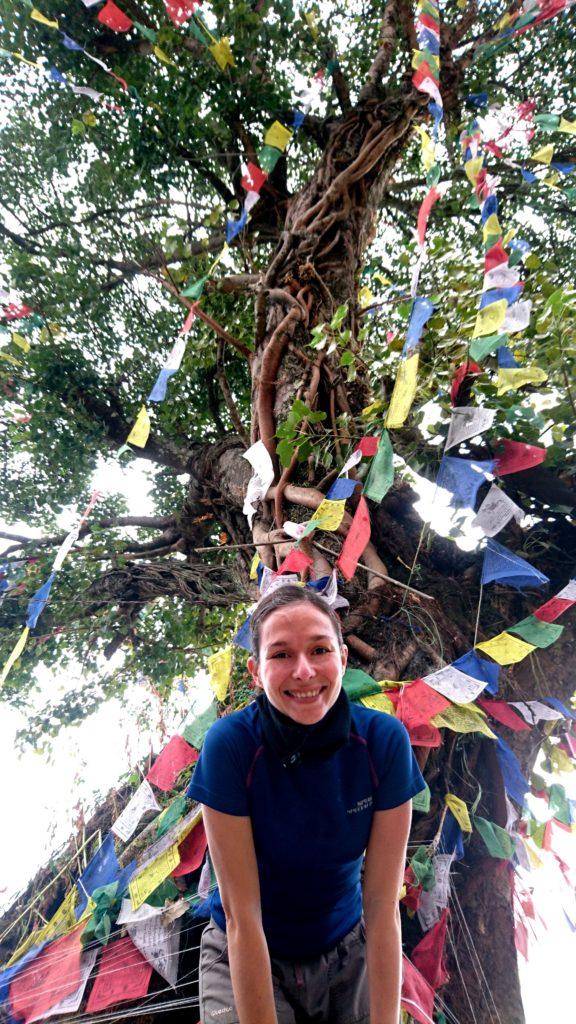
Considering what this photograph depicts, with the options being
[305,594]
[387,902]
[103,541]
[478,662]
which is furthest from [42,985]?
[103,541]

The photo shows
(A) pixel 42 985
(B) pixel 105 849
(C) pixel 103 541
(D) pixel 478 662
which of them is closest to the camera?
(A) pixel 42 985

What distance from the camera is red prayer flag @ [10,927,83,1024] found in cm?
137

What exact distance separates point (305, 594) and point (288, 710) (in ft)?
0.90

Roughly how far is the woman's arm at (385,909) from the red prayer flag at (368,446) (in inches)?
43.9

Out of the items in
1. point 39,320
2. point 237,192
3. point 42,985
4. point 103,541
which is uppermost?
point 237,192

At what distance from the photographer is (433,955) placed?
1.43 m

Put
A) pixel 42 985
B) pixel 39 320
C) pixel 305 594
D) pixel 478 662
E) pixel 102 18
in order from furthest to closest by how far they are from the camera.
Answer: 1. pixel 39 320
2. pixel 102 18
3. pixel 478 662
4. pixel 42 985
5. pixel 305 594

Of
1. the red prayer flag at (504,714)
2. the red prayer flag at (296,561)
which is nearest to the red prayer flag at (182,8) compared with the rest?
the red prayer flag at (296,561)

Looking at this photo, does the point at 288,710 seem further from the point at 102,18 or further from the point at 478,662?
the point at 102,18

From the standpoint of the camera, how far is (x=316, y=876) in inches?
42.3

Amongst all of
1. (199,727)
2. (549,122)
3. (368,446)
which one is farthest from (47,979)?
(549,122)

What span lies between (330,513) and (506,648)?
27.1 inches

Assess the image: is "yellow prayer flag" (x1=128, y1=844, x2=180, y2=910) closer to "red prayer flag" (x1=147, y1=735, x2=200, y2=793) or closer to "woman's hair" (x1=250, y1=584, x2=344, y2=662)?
"red prayer flag" (x1=147, y1=735, x2=200, y2=793)

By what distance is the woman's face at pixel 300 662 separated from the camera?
3.53ft
